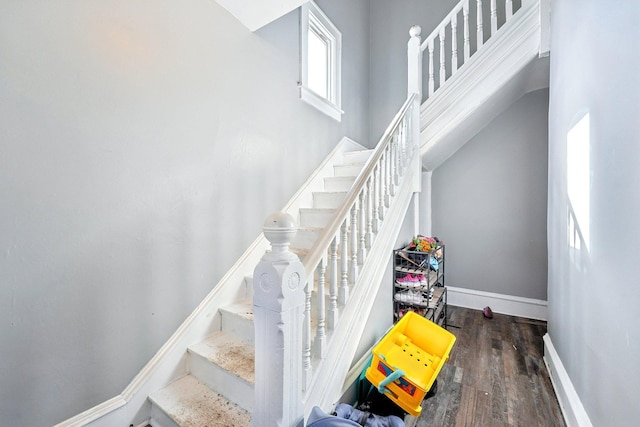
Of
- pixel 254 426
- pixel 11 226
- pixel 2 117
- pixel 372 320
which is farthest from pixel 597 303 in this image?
pixel 2 117

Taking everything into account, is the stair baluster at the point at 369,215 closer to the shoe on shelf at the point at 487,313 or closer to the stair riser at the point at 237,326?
the stair riser at the point at 237,326

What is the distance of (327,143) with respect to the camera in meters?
2.94

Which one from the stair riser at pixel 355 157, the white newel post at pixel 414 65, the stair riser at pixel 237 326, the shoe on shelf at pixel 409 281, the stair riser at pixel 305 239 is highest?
the white newel post at pixel 414 65

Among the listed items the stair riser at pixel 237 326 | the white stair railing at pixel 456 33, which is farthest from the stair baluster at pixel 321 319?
the white stair railing at pixel 456 33

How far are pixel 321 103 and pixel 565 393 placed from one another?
9.27 feet

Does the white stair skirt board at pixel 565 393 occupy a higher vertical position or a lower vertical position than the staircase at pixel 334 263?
lower

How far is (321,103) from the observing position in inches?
110

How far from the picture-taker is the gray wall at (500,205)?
289 centimetres

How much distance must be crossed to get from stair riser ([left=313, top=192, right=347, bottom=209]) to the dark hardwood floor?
152cm

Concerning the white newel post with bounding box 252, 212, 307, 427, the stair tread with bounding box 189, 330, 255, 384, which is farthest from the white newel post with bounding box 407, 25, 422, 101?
the stair tread with bounding box 189, 330, 255, 384

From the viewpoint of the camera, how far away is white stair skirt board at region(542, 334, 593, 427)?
133 cm

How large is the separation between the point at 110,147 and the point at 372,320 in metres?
1.82

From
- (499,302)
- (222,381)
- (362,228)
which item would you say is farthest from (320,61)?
(499,302)

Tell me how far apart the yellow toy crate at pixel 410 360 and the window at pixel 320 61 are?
84.3 inches
